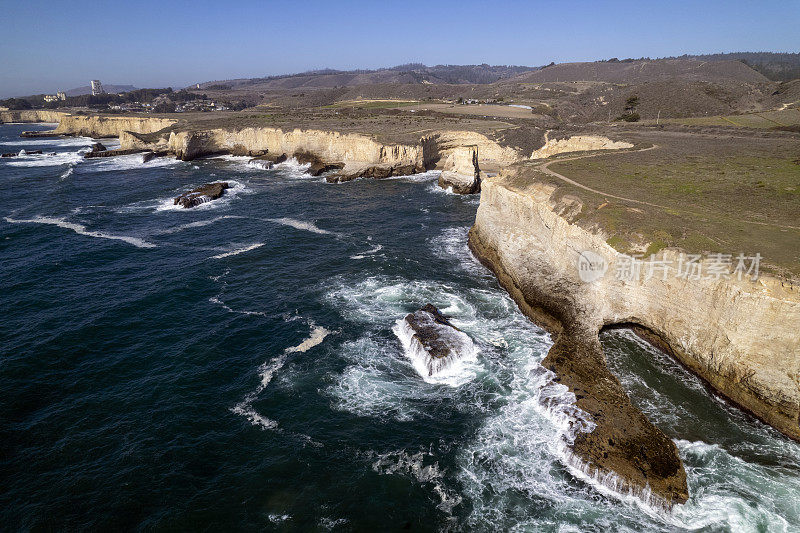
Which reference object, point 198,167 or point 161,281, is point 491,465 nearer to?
point 161,281

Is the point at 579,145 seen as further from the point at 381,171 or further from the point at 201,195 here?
the point at 201,195

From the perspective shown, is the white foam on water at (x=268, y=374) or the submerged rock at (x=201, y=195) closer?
the white foam on water at (x=268, y=374)

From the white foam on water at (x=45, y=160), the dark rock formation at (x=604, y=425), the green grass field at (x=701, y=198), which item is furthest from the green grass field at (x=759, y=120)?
the white foam on water at (x=45, y=160)

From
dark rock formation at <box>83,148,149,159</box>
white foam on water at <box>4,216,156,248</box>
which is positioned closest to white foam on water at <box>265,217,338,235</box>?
white foam on water at <box>4,216,156,248</box>

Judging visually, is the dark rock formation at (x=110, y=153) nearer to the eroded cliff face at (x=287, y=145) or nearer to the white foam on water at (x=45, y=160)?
the eroded cliff face at (x=287, y=145)

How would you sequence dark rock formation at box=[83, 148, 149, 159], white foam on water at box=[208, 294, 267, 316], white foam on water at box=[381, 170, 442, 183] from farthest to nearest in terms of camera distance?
dark rock formation at box=[83, 148, 149, 159] → white foam on water at box=[381, 170, 442, 183] → white foam on water at box=[208, 294, 267, 316]

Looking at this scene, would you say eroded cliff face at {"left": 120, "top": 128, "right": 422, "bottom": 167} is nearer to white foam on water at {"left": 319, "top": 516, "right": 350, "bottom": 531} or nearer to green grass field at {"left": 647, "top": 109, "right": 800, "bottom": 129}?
green grass field at {"left": 647, "top": 109, "right": 800, "bottom": 129}

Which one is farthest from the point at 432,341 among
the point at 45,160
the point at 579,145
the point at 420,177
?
the point at 45,160
